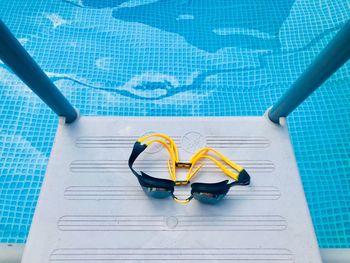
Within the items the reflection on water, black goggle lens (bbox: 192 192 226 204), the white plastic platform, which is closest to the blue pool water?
the reflection on water

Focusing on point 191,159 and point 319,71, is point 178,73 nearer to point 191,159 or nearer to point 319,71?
point 191,159

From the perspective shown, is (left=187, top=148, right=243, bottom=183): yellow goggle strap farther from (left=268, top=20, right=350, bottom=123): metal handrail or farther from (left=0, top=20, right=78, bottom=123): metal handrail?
(left=0, top=20, right=78, bottom=123): metal handrail

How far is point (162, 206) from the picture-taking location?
80 cm

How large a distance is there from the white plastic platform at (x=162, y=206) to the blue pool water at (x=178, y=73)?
0.67m

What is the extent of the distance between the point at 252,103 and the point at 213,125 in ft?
2.73

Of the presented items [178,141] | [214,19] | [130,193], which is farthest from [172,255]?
[214,19]

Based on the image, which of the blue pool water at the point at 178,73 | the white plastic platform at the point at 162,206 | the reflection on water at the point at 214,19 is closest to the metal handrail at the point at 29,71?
the white plastic platform at the point at 162,206

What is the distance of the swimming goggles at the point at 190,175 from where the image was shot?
0.77 metres

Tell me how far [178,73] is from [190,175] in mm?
1063

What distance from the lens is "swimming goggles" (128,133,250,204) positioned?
769 millimetres

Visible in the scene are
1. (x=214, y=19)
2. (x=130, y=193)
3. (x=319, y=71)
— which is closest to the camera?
(x=319, y=71)

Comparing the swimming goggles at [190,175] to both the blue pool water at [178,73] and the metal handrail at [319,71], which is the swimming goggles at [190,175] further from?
the blue pool water at [178,73]

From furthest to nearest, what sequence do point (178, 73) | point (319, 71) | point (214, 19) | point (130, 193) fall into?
1. point (214, 19)
2. point (178, 73)
3. point (130, 193)
4. point (319, 71)

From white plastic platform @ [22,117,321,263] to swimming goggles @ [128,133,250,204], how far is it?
20 millimetres
